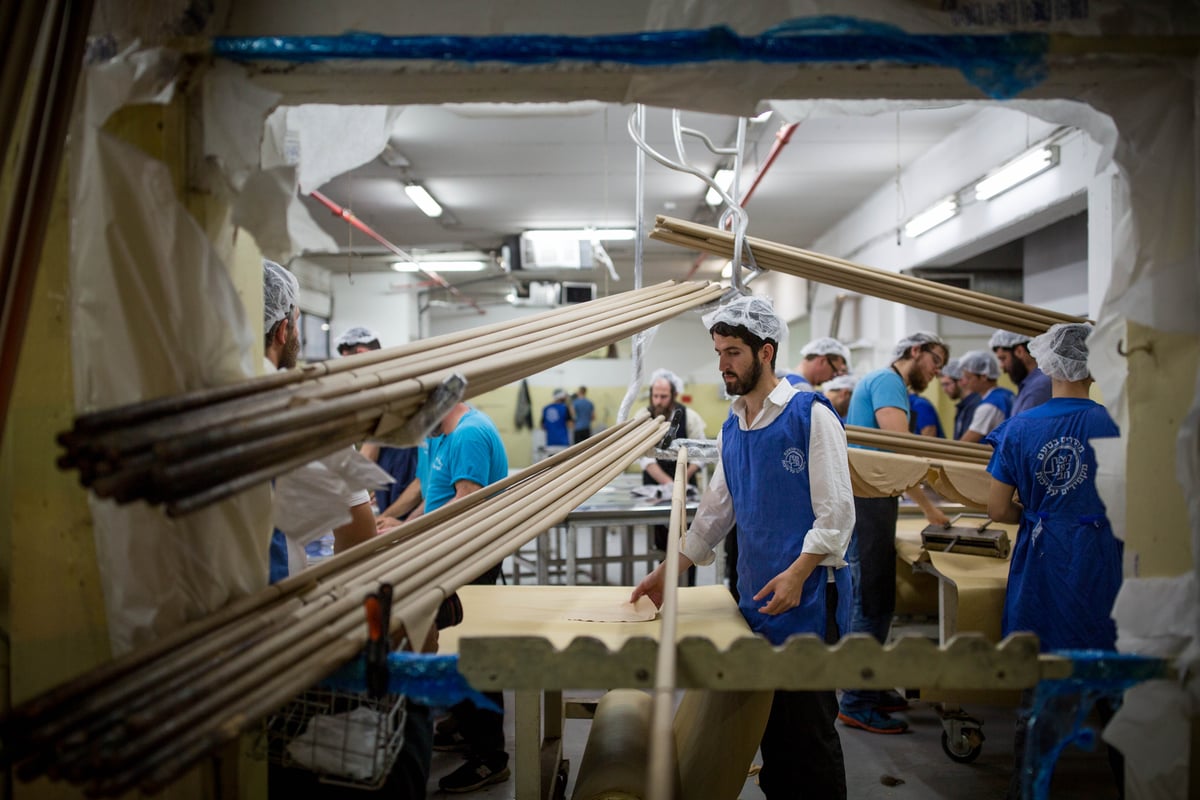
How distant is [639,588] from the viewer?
70.9 inches

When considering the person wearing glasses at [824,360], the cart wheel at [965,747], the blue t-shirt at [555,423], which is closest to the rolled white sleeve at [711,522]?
the cart wheel at [965,747]

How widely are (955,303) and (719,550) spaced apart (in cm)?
167

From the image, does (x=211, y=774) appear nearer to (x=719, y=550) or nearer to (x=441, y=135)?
(x=719, y=550)

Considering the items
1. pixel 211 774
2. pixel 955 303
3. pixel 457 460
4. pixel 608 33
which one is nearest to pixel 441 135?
pixel 457 460

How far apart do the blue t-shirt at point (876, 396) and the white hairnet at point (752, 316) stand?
1436 millimetres

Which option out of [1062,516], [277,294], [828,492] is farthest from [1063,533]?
[277,294]

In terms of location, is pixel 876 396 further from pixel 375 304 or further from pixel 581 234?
pixel 375 304

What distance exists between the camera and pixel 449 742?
2.71 m

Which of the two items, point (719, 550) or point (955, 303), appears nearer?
point (955, 303)

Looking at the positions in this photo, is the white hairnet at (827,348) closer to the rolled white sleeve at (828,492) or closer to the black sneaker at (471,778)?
the rolled white sleeve at (828,492)

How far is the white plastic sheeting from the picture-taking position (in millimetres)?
965

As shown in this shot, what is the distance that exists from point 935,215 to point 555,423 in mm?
6488

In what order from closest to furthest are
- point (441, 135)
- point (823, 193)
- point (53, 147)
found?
point (53, 147) < point (441, 135) < point (823, 193)

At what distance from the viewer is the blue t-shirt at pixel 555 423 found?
33.6ft
